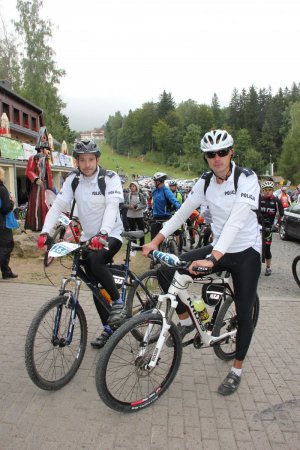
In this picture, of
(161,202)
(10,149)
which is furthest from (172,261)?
(10,149)

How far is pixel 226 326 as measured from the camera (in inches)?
150

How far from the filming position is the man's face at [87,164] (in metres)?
3.70

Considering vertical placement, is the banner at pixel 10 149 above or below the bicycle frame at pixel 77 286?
above

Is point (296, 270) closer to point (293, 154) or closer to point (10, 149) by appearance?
point (10, 149)

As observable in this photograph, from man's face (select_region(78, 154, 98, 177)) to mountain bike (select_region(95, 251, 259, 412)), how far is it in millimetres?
1132

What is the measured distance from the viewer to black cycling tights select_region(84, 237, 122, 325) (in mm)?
3641

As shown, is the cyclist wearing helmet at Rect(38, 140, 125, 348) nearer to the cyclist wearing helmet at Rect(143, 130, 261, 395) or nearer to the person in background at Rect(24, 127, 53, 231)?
the cyclist wearing helmet at Rect(143, 130, 261, 395)

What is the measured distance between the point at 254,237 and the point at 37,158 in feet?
23.0

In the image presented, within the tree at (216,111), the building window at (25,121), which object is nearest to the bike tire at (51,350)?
the building window at (25,121)

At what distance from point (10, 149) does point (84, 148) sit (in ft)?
44.1

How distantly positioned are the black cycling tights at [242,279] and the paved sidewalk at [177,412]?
0.52 meters

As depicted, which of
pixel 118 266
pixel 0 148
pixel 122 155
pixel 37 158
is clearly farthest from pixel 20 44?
pixel 122 155

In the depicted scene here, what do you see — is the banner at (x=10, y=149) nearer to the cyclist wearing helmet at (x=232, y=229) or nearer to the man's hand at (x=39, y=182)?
the man's hand at (x=39, y=182)

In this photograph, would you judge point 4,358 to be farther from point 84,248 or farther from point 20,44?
point 20,44
